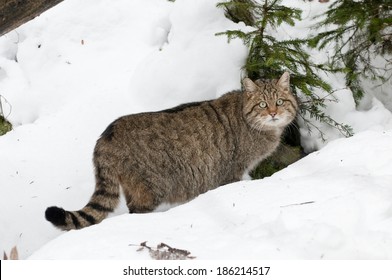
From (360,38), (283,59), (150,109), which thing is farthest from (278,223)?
(360,38)

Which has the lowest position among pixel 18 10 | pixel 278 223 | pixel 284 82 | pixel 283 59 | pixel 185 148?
pixel 185 148

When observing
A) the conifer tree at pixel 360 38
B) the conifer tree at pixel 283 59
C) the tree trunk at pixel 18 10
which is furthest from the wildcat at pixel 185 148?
the tree trunk at pixel 18 10

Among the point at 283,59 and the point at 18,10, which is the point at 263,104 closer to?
the point at 283,59

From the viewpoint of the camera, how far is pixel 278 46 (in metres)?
5.48

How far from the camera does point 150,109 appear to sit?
20.4 feet

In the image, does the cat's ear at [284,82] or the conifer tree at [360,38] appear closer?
the cat's ear at [284,82]

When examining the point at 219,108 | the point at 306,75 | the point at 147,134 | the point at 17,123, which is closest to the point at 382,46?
the point at 306,75

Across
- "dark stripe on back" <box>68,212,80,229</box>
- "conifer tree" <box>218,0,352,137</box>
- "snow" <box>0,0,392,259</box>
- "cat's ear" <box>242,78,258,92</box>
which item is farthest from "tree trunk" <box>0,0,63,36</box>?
"cat's ear" <box>242,78,258,92</box>

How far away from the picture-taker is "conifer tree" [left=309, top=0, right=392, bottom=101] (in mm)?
5340

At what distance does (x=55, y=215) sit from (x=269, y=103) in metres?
2.27

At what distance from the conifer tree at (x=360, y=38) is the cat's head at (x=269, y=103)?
0.58 metres

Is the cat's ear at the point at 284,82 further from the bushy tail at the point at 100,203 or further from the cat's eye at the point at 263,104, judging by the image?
the bushy tail at the point at 100,203

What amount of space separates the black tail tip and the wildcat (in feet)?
0.06

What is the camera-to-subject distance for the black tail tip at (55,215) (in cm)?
416
